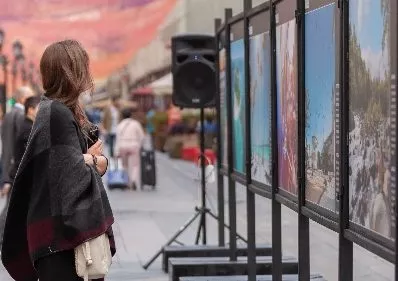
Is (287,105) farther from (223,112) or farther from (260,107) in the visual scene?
(223,112)

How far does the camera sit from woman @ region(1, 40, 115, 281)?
4406 millimetres

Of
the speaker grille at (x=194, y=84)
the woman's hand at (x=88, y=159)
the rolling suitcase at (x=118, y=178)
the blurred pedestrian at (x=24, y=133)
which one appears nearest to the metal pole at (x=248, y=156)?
the blurred pedestrian at (x=24, y=133)

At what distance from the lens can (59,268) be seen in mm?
4457

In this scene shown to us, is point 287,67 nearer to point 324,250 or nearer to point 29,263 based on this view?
point 29,263

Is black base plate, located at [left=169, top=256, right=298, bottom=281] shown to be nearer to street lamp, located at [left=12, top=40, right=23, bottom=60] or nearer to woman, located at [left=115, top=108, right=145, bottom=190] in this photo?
woman, located at [left=115, top=108, right=145, bottom=190]

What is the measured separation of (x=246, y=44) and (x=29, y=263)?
2.88 m

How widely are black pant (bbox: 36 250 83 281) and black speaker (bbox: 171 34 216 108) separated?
6.04 metres

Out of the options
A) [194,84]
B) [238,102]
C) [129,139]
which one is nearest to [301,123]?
[238,102]

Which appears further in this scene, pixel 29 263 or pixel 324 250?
pixel 324 250

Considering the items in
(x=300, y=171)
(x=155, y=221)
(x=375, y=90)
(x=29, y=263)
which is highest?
(x=375, y=90)

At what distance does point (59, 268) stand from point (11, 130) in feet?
27.0

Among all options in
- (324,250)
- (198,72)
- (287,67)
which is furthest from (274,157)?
(198,72)

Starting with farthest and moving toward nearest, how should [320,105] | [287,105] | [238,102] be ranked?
[238,102] < [287,105] < [320,105]

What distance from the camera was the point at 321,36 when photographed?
477 centimetres
